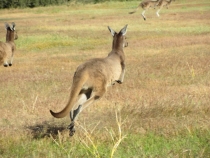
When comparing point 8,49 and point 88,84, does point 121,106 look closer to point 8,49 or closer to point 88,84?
point 88,84

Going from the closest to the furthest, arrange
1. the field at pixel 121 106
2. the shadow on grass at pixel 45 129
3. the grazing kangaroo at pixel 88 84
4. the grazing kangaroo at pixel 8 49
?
the field at pixel 121 106 < the grazing kangaroo at pixel 88 84 < the shadow on grass at pixel 45 129 < the grazing kangaroo at pixel 8 49

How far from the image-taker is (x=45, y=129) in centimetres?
783

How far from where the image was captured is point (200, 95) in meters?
10.3

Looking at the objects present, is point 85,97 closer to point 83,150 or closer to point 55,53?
point 83,150

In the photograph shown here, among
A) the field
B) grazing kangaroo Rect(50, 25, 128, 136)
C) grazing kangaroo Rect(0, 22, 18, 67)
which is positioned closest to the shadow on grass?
the field

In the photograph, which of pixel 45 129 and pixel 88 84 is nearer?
pixel 88 84

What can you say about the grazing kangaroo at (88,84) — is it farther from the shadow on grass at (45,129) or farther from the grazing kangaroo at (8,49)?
the grazing kangaroo at (8,49)

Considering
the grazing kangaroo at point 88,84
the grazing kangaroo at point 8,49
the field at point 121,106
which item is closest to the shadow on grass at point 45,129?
the field at point 121,106

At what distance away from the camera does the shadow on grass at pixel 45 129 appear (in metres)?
7.70

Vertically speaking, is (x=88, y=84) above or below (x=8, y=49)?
above

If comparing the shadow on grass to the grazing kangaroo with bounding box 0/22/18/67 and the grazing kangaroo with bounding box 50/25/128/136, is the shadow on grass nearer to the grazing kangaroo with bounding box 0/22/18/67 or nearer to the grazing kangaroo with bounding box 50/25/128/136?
the grazing kangaroo with bounding box 50/25/128/136

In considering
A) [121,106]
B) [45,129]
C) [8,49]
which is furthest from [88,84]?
[8,49]

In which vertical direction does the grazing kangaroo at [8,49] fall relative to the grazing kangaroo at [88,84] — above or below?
below

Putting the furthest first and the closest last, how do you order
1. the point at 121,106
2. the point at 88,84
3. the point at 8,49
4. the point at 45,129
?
1. the point at 8,49
2. the point at 121,106
3. the point at 45,129
4. the point at 88,84
